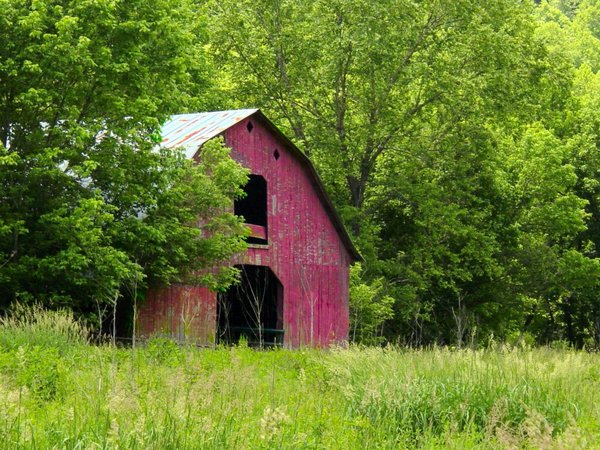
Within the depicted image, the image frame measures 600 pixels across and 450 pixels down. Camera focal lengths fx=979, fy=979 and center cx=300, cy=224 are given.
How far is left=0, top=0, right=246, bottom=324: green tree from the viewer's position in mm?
18656

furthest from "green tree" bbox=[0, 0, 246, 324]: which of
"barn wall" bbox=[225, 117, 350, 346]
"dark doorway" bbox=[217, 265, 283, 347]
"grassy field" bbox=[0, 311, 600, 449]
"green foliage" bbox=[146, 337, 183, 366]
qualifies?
"grassy field" bbox=[0, 311, 600, 449]

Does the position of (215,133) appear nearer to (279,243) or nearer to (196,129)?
(196,129)

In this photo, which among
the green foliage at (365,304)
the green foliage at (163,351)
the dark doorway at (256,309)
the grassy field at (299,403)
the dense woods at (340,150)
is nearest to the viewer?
the grassy field at (299,403)

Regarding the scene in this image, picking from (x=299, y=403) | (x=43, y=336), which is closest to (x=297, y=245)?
(x=43, y=336)

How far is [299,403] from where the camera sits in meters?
8.69

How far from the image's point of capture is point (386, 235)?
123 feet

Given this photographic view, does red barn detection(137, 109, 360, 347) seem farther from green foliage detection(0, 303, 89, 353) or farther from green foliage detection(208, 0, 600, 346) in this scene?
green foliage detection(0, 303, 89, 353)

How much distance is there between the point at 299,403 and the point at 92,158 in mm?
12573

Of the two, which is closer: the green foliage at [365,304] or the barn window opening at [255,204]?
the barn window opening at [255,204]

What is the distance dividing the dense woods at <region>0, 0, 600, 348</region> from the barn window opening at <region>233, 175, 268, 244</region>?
2.95 meters

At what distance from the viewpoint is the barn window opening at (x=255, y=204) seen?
26562 mm

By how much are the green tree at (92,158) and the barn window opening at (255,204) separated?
430 cm

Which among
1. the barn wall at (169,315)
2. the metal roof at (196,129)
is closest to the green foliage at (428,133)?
the metal roof at (196,129)

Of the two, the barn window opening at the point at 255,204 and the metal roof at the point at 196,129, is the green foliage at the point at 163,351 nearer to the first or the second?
the metal roof at the point at 196,129
